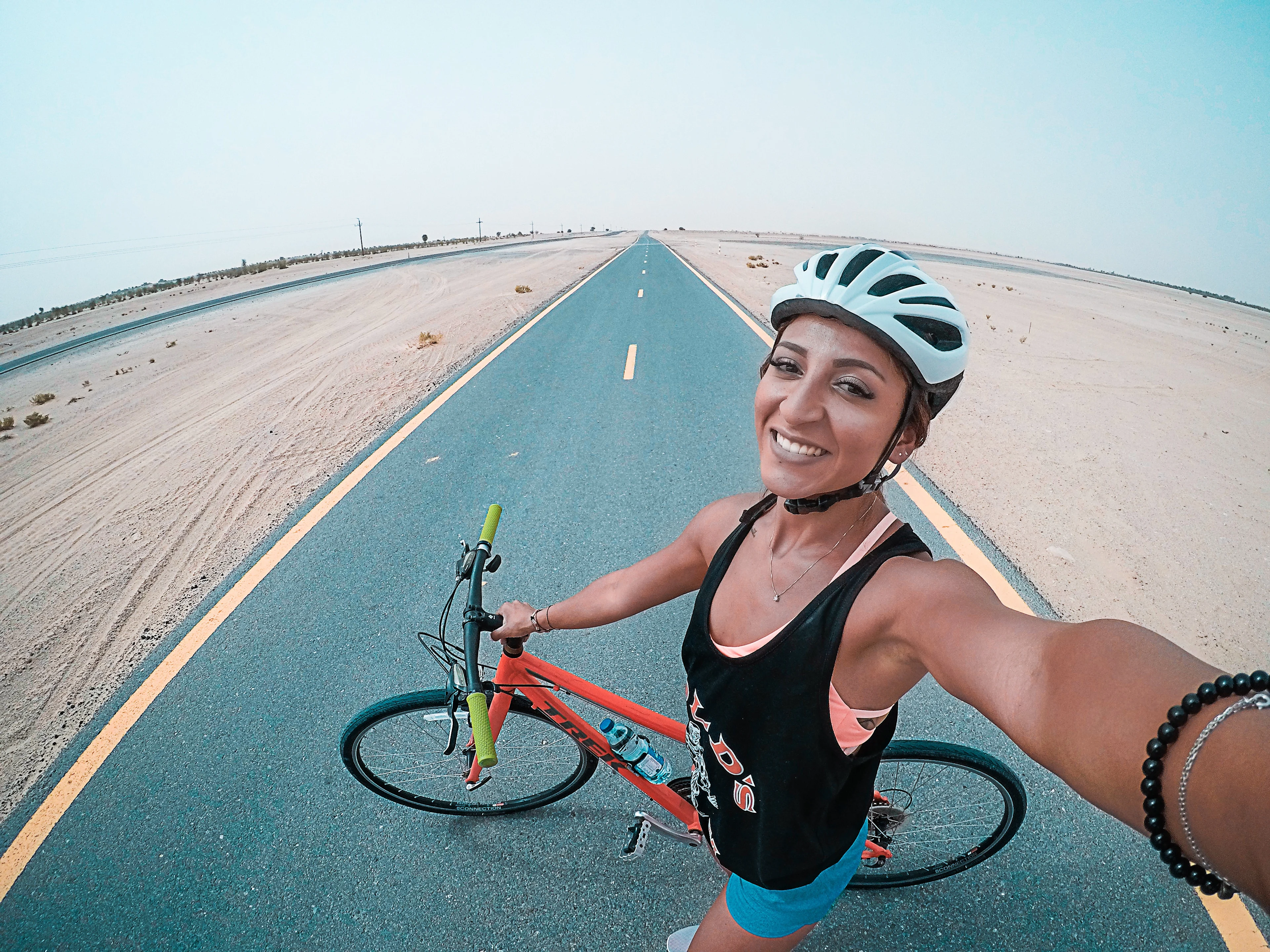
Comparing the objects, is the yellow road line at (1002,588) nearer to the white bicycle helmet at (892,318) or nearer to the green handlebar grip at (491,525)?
the white bicycle helmet at (892,318)

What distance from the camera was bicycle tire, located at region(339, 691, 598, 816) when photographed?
2.61 metres

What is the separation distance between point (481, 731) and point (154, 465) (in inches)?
256

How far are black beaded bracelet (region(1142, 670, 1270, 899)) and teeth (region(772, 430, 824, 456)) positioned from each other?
72 centimetres

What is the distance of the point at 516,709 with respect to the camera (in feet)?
8.05

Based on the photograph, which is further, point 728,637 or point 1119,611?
point 1119,611

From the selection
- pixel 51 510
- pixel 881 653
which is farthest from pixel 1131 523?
pixel 51 510

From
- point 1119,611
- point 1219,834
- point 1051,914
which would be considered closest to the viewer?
point 1219,834

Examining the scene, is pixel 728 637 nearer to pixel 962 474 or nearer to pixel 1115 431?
pixel 962 474

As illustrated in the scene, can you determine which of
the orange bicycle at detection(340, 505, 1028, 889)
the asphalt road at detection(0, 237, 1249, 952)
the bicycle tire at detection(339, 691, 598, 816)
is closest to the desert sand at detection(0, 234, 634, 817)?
the asphalt road at detection(0, 237, 1249, 952)

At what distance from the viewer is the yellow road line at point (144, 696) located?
2.53 metres

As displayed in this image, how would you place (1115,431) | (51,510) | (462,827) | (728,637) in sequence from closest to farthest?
1. (728,637)
2. (462,827)
3. (51,510)
4. (1115,431)

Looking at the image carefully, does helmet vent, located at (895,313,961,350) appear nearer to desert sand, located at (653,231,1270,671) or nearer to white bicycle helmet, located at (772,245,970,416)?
white bicycle helmet, located at (772,245,970,416)

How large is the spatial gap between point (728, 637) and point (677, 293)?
57.2ft

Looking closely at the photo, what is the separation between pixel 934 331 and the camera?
1351 millimetres
